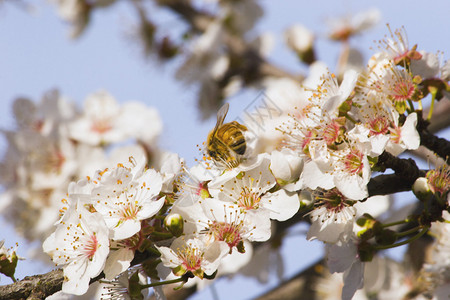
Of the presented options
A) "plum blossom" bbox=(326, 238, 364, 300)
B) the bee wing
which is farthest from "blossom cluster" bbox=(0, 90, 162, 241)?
"plum blossom" bbox=(326, 238, 364, 300)

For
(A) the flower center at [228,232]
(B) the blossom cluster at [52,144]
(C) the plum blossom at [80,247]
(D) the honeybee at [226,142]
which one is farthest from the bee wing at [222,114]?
(B) the blossom cluster at [52,144]

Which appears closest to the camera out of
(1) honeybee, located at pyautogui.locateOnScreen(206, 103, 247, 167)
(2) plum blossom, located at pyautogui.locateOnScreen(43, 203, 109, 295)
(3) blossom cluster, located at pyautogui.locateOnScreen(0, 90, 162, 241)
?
(2) plum blossom, located at pyautogui.locateOnScreen(43, 203, 109, 295)

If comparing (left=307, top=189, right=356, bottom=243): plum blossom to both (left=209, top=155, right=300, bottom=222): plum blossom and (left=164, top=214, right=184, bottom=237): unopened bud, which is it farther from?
(left=164, top=214, right=184, bottom=237): unopened bud

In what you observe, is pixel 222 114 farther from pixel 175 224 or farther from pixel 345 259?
pixel 345 259

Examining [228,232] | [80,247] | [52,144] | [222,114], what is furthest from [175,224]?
[52,144]

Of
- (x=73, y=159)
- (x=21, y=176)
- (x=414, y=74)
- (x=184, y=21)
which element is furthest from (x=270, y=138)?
(x=184, y=21)

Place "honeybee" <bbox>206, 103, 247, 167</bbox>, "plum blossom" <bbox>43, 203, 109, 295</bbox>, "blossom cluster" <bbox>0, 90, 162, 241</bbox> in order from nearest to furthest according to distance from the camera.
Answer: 1. "plum blossom" <bbox>43, 203, 109, 295</bbox>
2. "honeybee" <bbox>206, 103, 247, 167</bbox>
3. "blossom cluster" <bbox>0, 90, 162, 241</bbox>
